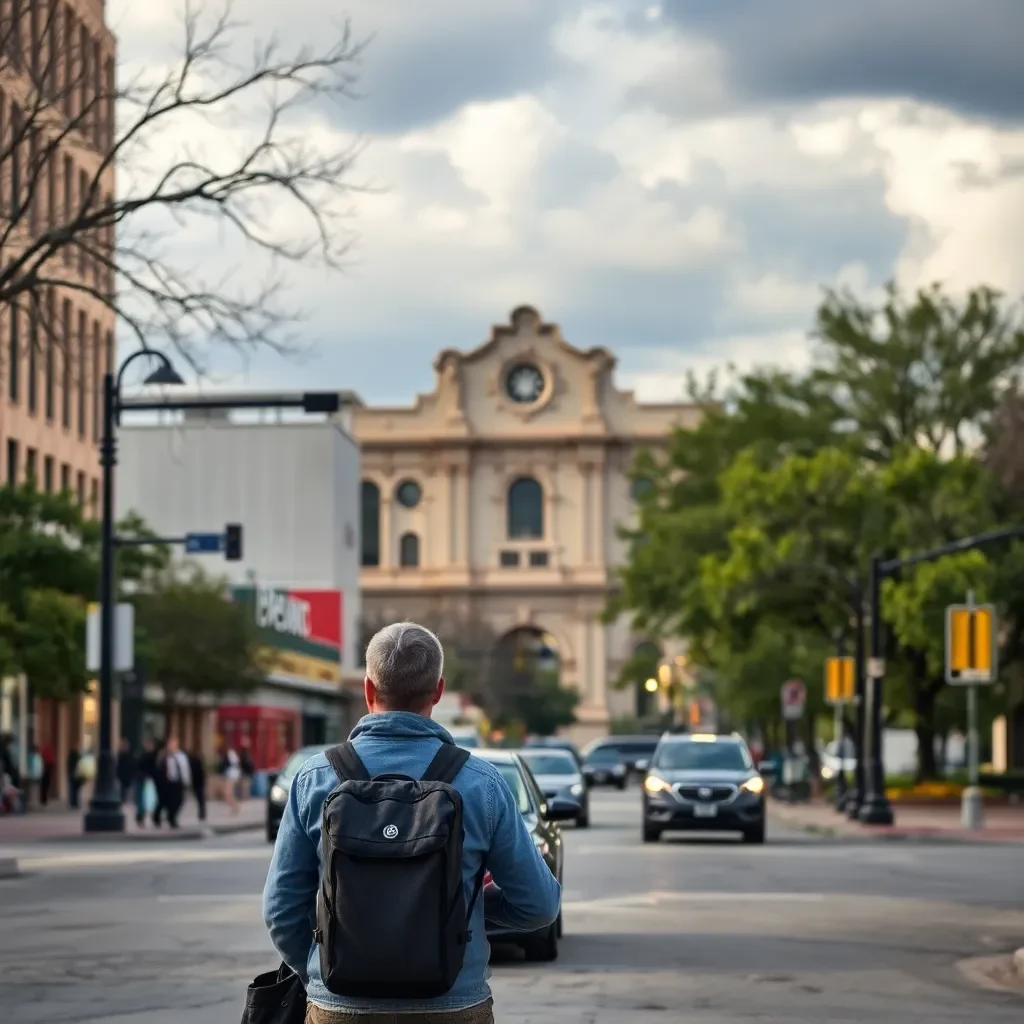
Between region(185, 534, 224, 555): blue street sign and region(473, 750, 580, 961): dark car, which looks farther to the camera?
region(185, 534, 224, 555): blue street sign

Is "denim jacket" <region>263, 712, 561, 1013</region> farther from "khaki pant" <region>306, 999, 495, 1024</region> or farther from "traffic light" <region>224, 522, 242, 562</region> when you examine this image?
"traffic light" <region>224, 522, 242, 562</region>

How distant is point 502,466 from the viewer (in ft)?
436

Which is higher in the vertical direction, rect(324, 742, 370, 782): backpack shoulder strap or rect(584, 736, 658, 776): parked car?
rect(324, 742, 370, 782): backpack shoulder strap

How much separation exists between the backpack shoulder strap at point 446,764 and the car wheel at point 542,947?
11.0m

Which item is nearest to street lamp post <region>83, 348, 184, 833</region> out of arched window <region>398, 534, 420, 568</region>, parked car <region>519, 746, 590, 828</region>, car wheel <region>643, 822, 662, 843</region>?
parked car <region>519, 746, 590, 828</region>

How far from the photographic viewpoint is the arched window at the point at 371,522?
134 meters

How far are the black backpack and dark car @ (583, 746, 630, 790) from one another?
73322 millimetres

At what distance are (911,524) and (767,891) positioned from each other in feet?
104

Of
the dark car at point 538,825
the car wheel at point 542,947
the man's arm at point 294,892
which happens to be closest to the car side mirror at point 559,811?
the dark car at point 538,825

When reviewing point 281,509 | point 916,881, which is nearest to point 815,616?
point 916,881

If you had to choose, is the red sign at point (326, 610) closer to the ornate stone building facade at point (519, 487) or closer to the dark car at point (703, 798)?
the ornate stone building facade at point (519, 487)

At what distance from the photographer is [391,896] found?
5102 mm

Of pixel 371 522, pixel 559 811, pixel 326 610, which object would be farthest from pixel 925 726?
pixel 371 522

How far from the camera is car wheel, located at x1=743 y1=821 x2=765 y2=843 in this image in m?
35.8
